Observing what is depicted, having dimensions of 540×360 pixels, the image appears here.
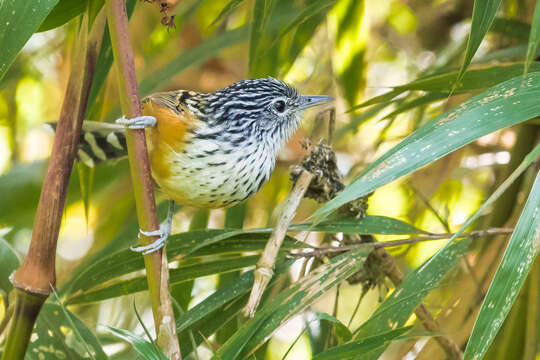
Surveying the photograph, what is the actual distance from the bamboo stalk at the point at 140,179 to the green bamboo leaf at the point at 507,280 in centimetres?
61

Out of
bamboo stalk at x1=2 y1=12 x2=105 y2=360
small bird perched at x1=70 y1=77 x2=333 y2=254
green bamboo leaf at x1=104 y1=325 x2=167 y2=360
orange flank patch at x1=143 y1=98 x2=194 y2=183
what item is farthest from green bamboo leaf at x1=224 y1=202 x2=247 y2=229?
green bamboo leaf at x1=104 y1=325 x2=167 y2=360

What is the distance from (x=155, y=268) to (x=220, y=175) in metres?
0.60

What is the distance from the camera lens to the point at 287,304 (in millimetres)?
1666

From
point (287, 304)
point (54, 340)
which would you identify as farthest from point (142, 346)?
point (54, 340)

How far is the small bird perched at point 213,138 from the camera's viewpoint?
197cm

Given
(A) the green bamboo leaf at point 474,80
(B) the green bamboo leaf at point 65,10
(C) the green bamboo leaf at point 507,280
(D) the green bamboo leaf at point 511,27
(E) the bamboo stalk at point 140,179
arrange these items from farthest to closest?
(D) the green bamboo leaf at point 511,27 → (A) the green bamboo leaf at point 474,80 → (B) the green bamboo leaf at point 65,10 → (E) the bamboo stalk at point 140,179 → (C) the green bamboo leaf at point 507,280

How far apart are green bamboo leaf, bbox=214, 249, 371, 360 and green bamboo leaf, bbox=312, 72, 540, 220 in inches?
12.0

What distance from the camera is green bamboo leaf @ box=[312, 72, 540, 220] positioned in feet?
4.51

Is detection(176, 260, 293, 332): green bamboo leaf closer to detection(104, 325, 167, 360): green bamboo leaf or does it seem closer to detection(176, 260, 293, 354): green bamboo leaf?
detection(176, 260, 293, 354): green bamboo leaf

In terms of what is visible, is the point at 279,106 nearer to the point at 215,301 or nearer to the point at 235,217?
the point at 235,217

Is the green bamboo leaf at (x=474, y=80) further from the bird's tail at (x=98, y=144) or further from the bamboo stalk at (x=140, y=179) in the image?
the bird's tail at (x=98, y=144)

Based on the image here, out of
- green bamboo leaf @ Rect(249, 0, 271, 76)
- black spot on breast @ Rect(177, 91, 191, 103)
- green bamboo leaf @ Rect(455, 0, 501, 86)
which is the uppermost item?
black spot on breast @ Rect(177, 91, 191, 103)

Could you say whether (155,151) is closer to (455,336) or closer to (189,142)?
(189,142)

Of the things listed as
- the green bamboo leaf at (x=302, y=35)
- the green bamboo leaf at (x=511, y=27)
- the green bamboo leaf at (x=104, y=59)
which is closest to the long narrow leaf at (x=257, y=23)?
the green bamboo leaf at (x=302, y=35)
